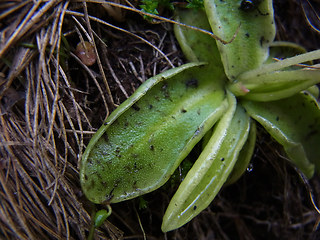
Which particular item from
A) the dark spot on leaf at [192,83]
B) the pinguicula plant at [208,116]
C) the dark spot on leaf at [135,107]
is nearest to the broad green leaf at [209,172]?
the pinguicula plant at [208,116]

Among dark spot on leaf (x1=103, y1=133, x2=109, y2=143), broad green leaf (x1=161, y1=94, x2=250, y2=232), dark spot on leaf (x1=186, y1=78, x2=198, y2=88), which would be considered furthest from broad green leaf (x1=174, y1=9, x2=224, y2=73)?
dark spot on leaf (x1=103, y1=133, x2=109, y2=143)

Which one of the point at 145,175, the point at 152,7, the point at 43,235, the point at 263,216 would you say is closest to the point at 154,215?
the point at 145,175

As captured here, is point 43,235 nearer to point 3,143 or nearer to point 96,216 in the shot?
point 96,216

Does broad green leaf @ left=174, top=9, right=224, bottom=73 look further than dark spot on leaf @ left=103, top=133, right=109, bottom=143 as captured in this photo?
Yes

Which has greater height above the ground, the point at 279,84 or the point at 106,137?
the point at 106,137

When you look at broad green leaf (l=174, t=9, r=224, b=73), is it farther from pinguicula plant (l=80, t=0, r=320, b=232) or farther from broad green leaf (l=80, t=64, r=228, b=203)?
broad green leaf (l=80, t=64, r=228, b=203)

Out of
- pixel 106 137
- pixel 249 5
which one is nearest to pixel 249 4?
pixel 249 5

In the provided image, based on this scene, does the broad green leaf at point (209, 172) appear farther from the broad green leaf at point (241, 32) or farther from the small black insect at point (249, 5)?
the small black insect at point (249, 5)

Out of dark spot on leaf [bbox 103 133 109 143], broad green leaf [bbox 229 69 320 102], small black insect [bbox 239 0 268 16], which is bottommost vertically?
broad green leaf [bbox 229 69 320 102]

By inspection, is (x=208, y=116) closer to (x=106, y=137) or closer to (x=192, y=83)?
(x=192, y=83)
